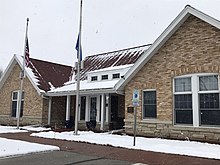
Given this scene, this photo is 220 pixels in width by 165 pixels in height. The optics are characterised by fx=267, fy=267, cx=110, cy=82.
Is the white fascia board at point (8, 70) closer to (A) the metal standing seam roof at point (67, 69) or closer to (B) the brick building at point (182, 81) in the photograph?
(A) the metal standing seam roof at point (67, 69)

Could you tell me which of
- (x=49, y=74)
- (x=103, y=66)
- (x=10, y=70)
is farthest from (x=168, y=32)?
(x=10, y=70)

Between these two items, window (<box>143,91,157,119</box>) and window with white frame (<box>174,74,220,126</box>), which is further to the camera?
window (<box>143,91,157,119</box>)

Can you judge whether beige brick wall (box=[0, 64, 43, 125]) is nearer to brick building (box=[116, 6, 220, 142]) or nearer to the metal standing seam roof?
the metal standing seam roof

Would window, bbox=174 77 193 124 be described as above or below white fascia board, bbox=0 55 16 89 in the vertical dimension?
below

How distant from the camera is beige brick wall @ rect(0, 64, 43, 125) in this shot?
21.4 meters

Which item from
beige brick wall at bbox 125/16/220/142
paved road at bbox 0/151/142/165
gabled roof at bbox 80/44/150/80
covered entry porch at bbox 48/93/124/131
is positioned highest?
gabled roof at bbox 80/44/150/80

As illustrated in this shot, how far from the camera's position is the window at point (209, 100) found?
12086 millimetres

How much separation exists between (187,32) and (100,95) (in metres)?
7.79

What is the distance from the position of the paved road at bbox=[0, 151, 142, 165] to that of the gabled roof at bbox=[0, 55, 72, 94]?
1222cm

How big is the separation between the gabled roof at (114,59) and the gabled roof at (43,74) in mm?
2187

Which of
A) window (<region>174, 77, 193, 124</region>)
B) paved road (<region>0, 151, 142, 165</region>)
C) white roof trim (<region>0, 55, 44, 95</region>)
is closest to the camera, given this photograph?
paved road (<region>0, 151, 142, 165</region>)

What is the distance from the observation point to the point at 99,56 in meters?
26.1

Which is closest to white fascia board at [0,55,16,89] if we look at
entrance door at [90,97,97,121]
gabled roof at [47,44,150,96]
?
gabled roof at [47,44,150,96]

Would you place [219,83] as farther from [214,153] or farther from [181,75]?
[214,153]
